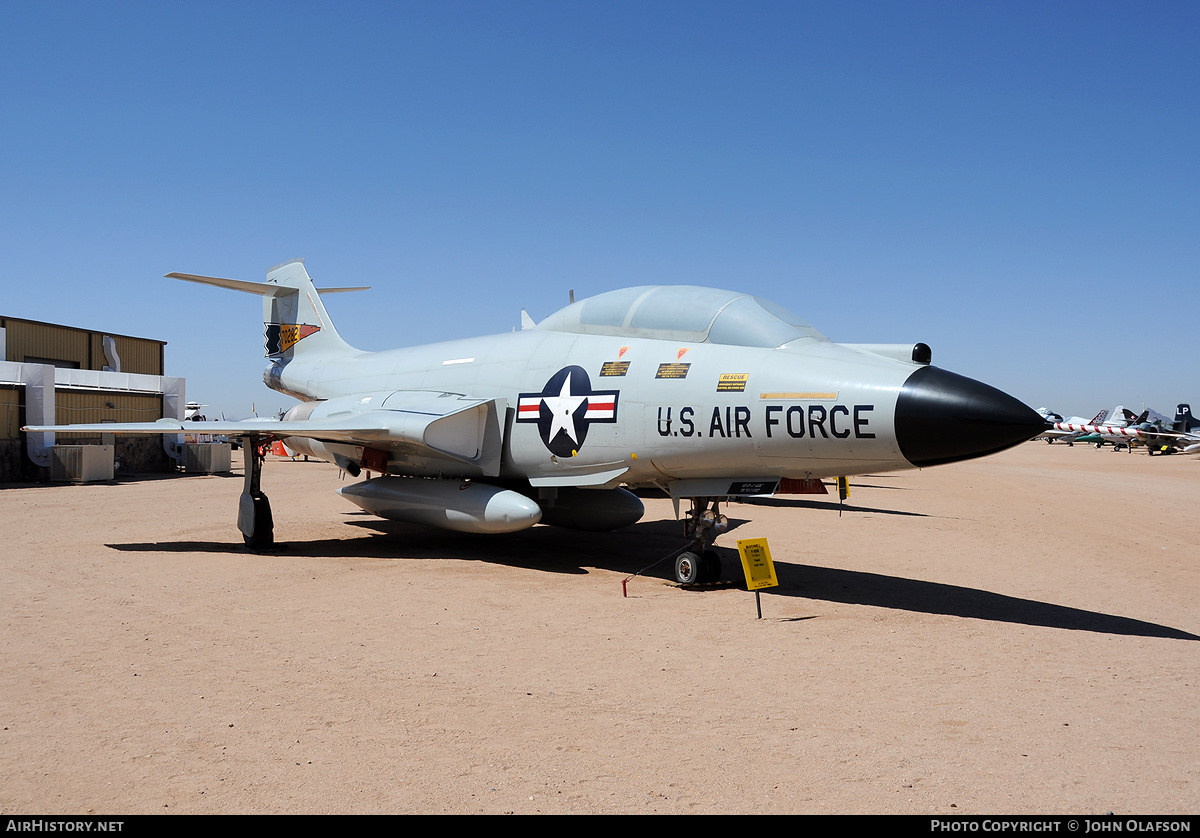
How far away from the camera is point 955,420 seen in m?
6.95

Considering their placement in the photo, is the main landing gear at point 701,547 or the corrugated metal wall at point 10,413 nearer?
the main landing gear at point 701,547

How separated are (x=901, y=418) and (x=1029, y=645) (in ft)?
Result: 7.13

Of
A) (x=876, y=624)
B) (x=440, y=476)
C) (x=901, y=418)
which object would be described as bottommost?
(x=876, y=624)

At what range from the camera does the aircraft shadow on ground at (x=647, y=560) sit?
25.7 feet

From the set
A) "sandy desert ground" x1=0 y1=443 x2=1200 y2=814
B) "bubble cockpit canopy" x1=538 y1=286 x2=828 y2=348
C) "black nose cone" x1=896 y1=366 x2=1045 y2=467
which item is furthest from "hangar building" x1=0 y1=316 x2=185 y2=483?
"black nose cone" x1=896 y1=366 x2=1045 y2=467

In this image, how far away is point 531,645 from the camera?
6.64 m

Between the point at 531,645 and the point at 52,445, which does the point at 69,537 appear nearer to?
the point at 531,645

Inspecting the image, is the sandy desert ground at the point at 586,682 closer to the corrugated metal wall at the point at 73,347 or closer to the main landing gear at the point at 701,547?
the main landing gear at the point at 701,547

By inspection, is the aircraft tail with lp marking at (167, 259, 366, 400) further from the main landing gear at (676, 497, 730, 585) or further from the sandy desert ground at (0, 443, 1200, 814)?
the main landing gear at (676, 497, 730, 585)

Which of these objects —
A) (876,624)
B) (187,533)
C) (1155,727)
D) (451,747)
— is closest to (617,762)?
(451,747)

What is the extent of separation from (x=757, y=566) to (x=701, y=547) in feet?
5.07

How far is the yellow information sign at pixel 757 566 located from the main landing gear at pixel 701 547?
1.08 m

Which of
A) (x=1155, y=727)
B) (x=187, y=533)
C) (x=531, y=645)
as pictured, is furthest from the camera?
(x=187, y=533)

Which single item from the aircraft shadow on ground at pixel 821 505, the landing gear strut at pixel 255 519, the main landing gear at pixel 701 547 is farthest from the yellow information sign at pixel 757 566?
the aircraft shadow on ground at pixel 821 505
